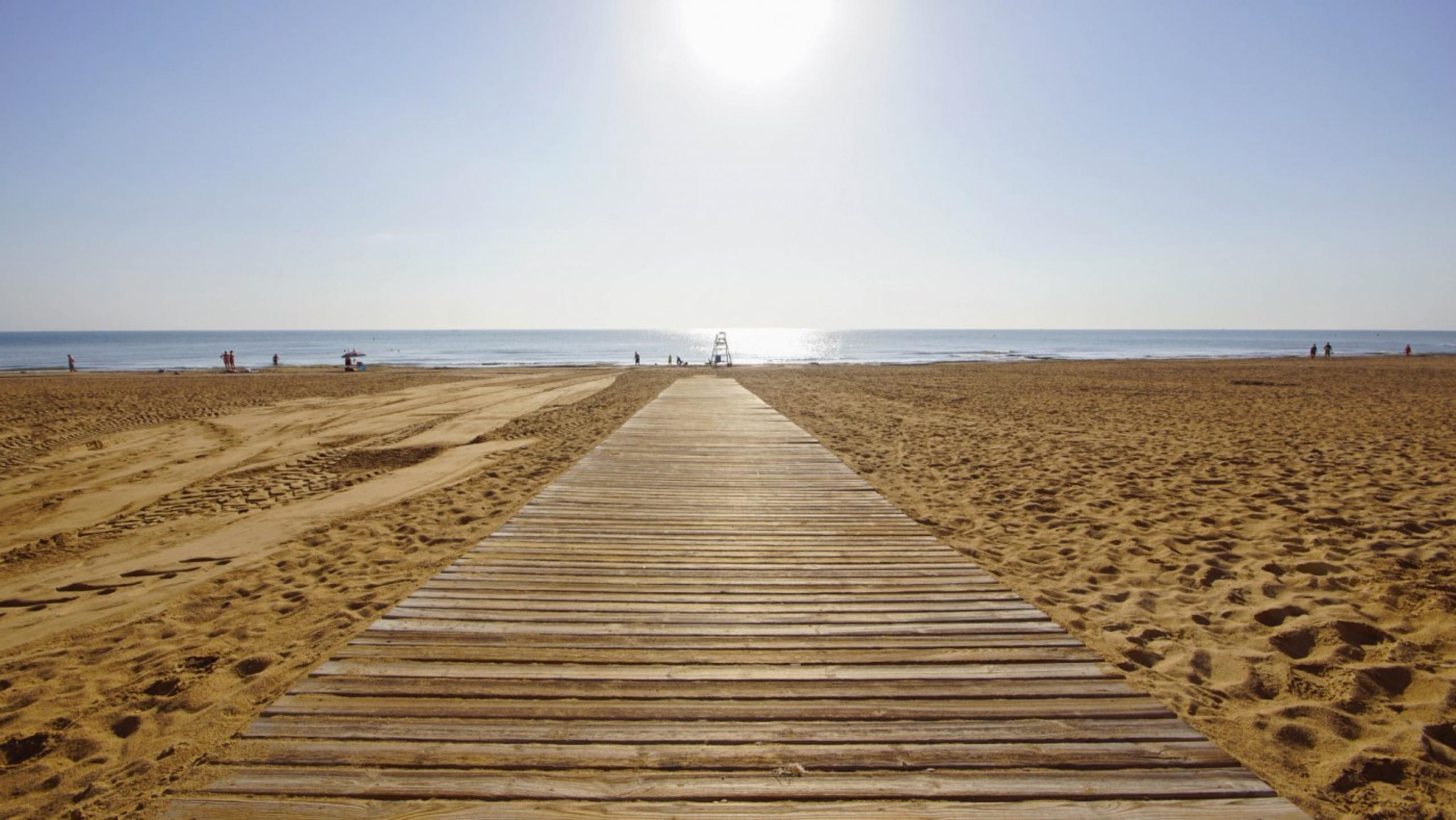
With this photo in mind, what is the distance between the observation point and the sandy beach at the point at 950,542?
9.12ft

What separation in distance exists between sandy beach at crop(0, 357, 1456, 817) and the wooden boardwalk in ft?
1.81

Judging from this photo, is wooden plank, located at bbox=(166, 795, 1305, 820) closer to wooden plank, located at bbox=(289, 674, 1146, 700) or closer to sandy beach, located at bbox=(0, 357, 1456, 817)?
sandy beach, located at bbox=(0, 357, 1456, 817)

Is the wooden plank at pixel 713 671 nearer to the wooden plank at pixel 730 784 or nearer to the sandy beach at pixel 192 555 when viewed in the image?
the wooden plank at pixel 730 784

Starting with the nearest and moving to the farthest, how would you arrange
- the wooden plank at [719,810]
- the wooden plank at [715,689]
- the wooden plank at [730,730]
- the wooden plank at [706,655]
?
1. the wooden plank at [719,810]
2. the wooden plank at [730,730]
3. the wooden plank at [715,689]
4. the wooden plank at [706,655]

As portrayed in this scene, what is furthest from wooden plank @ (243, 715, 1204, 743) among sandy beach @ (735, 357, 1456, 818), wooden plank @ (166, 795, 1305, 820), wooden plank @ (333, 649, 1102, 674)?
sandy beach @ (735, 357, 1456, 818)

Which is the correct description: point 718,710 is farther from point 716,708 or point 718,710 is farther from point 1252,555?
point 1252,555

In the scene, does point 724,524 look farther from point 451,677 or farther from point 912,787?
point 912,787

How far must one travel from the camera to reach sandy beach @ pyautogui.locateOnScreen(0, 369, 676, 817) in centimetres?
284

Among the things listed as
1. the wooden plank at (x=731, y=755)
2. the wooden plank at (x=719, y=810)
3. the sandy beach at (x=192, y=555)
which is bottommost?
the sandy beach at (x=192, y=555)

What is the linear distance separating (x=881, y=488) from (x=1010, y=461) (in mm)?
2826

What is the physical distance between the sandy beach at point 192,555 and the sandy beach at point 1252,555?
462cm

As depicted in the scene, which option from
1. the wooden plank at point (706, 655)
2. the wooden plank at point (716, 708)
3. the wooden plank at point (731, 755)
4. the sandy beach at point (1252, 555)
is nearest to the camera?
the wooden plank at point (731, 755)

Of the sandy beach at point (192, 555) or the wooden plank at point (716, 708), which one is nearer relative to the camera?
the wooden plank at point (716, 708)

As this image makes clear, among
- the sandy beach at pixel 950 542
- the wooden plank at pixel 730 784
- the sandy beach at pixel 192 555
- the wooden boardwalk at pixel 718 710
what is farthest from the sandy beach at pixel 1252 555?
the sandy beach at pixel 192 555
